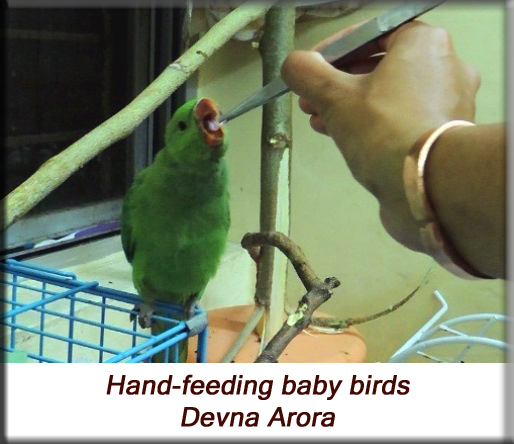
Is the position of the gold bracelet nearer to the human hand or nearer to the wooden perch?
the human hand

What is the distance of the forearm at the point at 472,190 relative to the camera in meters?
0.36

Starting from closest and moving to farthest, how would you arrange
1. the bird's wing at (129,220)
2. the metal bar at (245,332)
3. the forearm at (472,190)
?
the forearm at (472,190) < the bird's wing at (129,220) < the metal bar at (245,332)

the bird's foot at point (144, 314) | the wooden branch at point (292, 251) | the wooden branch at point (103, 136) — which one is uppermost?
the wooden branch at point (103, 136)

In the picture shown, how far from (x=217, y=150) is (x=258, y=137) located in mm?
457

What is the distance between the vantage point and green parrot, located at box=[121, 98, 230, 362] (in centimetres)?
63

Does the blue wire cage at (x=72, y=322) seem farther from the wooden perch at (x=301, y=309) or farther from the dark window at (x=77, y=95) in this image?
the dark window at (x=77, y=95)

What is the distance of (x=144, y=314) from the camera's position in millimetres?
653

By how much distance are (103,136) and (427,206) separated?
306 millimetres

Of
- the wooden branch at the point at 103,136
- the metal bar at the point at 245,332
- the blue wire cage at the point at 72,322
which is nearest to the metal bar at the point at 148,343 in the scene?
the blue wire cage at the point at 72,322

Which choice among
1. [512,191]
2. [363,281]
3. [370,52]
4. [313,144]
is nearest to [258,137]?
[313,144]

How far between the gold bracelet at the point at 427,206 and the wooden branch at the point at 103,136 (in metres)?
0.29

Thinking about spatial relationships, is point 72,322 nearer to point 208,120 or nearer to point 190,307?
point 190,307

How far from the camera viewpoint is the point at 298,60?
44cm

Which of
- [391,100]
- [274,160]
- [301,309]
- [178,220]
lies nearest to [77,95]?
[274,160]
